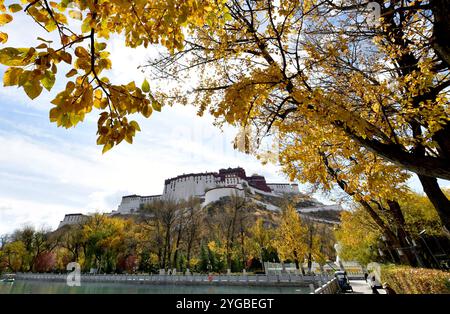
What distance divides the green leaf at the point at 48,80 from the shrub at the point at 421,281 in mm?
8674

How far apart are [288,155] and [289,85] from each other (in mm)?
1928

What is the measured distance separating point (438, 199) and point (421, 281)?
12.7 ft

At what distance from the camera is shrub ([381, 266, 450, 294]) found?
6244 millimetres

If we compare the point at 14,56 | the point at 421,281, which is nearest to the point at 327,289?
the point at 421,281

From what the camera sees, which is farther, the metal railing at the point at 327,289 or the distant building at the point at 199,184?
the distant building at the point at 199,184

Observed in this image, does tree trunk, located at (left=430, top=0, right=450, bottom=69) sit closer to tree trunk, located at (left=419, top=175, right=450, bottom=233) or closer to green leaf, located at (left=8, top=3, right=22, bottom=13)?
tree trunk, located at (left=419, top=175, right=450, bottom=233)

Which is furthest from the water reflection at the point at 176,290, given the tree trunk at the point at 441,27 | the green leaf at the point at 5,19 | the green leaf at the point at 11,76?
the green leaf at the point at 5,19

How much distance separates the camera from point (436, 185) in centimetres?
581

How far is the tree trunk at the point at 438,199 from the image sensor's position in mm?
5526

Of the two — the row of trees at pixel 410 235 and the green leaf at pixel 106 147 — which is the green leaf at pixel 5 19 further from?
the row of trees at pixel 410 235

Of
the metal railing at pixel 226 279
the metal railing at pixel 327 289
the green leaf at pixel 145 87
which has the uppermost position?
the green leaf at pixel 145 87

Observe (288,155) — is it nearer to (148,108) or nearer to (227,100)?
(227,100)
